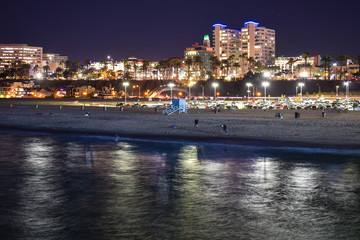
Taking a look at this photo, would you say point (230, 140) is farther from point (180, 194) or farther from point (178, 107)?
point (178, 107)

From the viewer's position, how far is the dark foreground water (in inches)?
380

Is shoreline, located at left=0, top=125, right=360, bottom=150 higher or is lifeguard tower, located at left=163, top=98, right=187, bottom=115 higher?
lifeguard tower, located at left=163, top=98, right=187, bottom=115

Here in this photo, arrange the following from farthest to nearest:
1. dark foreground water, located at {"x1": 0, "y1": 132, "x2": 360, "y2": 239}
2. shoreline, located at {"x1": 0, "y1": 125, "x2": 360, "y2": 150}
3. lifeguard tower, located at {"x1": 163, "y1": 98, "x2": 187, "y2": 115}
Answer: lifeguard tower, located at {"x1": 163, "y1": 98, "x2": 187, "y2": 115}, shoreline, located at {"x1": 0, "y1": 125, "x2": 360, "y2": 150}, dark foreground water, located at {"x1": 0, "y1": 132, "x2": 360, "y2": 239}

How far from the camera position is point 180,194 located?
1334cm

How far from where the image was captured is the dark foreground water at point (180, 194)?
9664 mm

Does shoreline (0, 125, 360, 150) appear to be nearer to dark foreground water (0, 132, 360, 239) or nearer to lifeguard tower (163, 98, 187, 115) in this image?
dark foreground water (0, 132, 360, 239)

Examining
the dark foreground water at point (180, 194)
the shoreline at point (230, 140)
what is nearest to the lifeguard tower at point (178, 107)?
the shoreline at point (230, 140)

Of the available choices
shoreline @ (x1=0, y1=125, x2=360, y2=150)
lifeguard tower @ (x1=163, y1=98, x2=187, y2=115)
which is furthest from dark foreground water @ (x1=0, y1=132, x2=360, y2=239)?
lifeguard tower @ (x1=163, y1=98, x2=187, y2=115)

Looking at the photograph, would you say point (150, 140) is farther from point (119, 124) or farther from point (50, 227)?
point (50, 227)

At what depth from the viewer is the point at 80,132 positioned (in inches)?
1259

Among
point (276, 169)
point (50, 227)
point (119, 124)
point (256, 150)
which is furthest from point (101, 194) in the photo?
point (119, 124)

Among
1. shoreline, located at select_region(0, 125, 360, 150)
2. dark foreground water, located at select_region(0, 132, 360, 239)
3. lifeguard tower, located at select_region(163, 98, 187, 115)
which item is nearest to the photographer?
dark foreground water, located at select_region(0, 132, 360, 239)

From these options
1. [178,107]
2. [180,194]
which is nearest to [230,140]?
[180,194]

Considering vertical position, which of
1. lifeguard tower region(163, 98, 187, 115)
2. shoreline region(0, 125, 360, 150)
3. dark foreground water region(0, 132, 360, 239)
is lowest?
dark foreground water region(0, 132, 360, 239)
